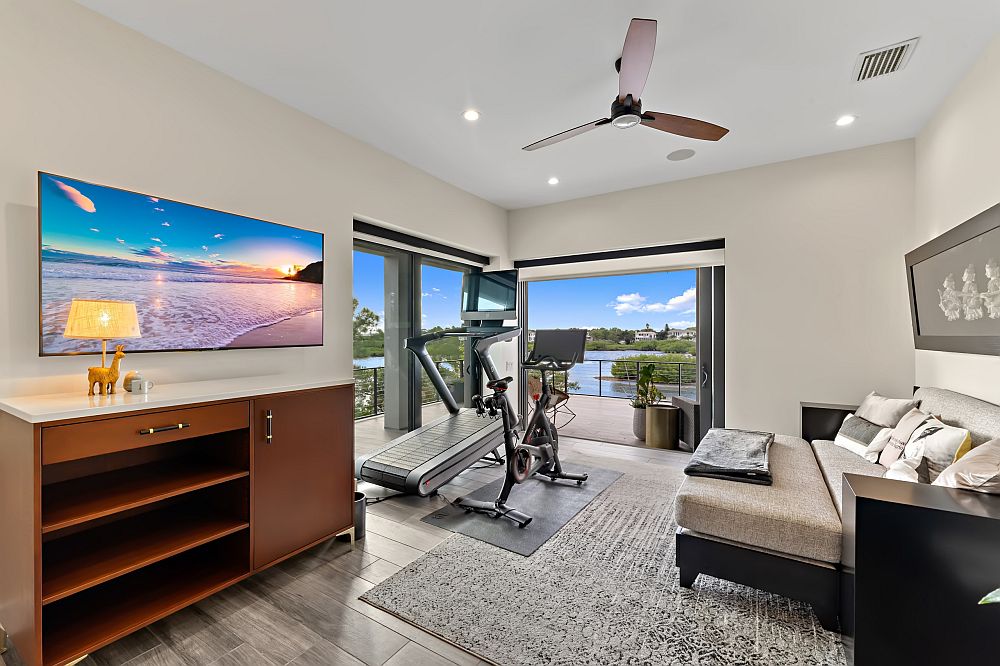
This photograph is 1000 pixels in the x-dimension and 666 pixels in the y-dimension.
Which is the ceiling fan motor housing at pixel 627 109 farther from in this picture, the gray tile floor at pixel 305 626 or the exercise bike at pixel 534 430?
the gray tile floor at pixel 305 626

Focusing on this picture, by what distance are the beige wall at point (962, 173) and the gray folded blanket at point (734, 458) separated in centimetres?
115

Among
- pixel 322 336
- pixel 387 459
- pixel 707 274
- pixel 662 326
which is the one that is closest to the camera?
pixel 322 336

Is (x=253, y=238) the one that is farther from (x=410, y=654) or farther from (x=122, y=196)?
(x=410, y=654)

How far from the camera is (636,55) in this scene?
210cm

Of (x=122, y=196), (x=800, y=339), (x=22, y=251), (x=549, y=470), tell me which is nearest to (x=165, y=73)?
(x=122, y=196)

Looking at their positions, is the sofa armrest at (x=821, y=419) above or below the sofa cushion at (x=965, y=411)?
below

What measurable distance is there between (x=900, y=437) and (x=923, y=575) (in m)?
1.43

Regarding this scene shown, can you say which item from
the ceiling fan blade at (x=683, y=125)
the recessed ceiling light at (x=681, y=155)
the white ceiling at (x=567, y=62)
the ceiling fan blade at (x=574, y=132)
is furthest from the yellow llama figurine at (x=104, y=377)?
the recessed ceiling light at (x=681, y=155)

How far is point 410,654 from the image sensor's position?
5.60ft

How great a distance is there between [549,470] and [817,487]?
195cm

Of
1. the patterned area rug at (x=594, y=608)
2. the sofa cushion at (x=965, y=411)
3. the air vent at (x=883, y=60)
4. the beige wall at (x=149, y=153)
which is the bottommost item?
the patterned area rug at (x=594, y=608)

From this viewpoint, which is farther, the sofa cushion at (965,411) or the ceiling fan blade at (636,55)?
the sofa cushion at (965,411)

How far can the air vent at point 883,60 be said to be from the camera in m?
2.36

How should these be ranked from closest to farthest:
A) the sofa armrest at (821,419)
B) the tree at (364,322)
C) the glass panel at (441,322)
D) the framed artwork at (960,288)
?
1. the framed artwork at (960,288)
2. the sofa armrest at (821,419)
3. the tree at (364,322)
4. the glass panel at (441,322)
